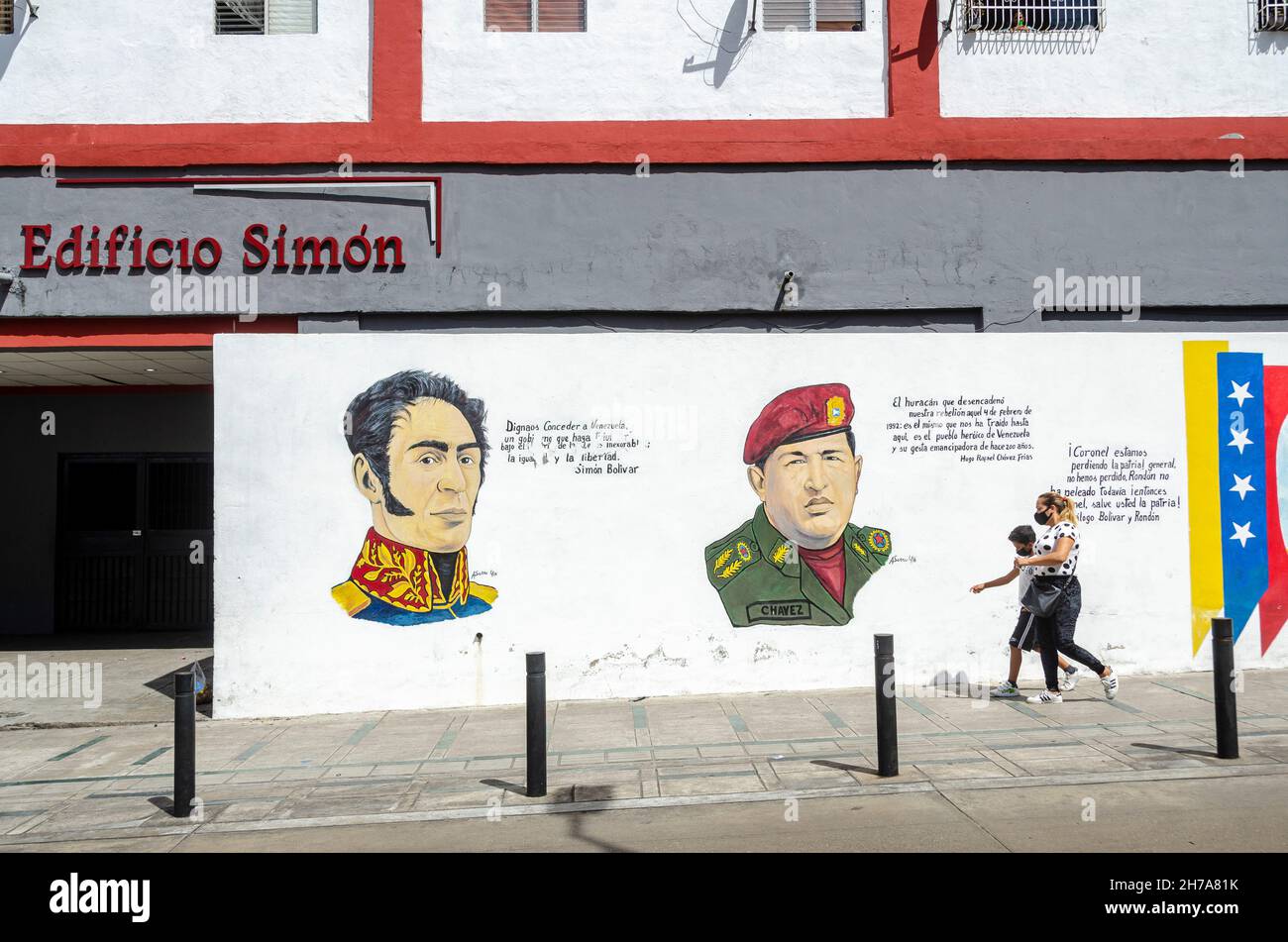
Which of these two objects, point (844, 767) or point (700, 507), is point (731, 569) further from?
point (844, 767)

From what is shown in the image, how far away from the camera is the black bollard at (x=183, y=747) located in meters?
6.60

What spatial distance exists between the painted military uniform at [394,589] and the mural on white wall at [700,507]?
23 millimetres

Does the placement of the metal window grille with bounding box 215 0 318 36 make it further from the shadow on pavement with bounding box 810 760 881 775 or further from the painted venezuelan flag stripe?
the painted venezuelan flag stripe

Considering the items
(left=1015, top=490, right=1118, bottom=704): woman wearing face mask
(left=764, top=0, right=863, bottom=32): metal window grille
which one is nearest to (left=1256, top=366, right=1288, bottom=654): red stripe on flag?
(left=1015, top=490, right=1118, bottom=704): woman wearing face mask

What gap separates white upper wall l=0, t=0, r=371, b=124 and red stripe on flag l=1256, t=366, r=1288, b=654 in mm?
9763

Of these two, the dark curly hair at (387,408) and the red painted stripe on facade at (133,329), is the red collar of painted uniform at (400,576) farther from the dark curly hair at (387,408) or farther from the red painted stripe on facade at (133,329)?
the red painted stripe on facade at (133,329)

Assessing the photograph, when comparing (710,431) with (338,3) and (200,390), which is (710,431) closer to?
(338,3)

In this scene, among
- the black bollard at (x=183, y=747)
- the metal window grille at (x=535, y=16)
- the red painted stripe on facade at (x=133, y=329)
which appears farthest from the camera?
the metal window grille at (x=535, y=16)

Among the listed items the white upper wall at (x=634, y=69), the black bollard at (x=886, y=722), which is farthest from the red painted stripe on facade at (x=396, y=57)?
the black bollard at (x=886, y=722)

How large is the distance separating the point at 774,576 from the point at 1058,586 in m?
2.66

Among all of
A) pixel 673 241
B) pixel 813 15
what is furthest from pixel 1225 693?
pixel 813 15

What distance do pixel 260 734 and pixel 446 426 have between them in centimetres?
325

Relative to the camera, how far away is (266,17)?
33.7 ft
